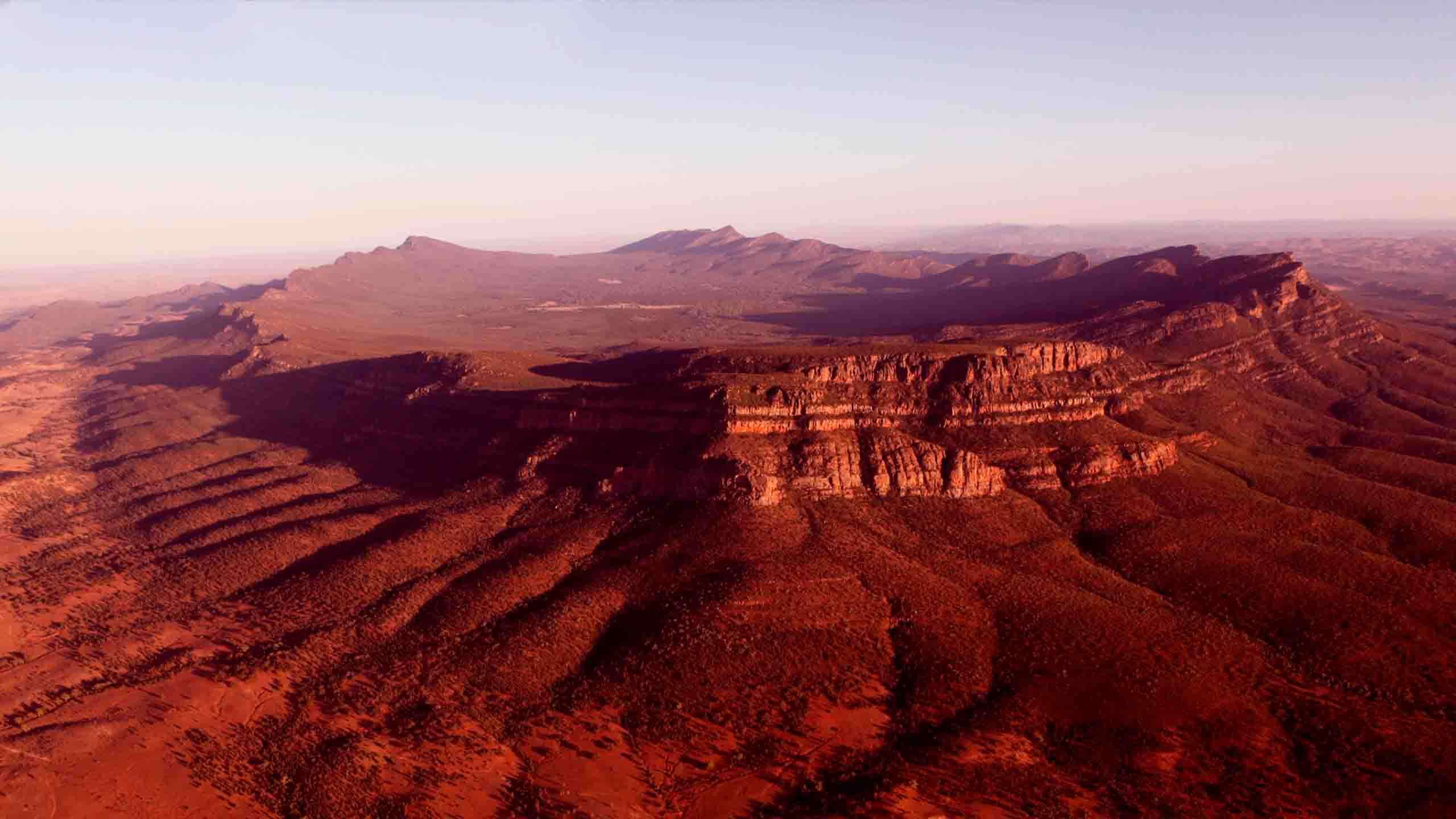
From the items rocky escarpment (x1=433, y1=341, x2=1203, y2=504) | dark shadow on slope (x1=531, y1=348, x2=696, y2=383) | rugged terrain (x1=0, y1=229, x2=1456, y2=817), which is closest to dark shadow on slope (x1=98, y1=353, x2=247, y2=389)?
rugged terrain (x1=0, y1=229, x2=1456, y2=817)

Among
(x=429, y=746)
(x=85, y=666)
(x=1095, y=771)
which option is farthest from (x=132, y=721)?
(x=1095, y=771)

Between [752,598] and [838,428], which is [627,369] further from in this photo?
[752,598]

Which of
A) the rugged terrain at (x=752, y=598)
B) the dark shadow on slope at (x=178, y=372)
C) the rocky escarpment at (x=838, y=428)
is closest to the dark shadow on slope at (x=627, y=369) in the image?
the rugged terrain at (x=752, y=598)

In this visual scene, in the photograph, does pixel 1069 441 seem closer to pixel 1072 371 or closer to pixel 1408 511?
pixel 1072 371

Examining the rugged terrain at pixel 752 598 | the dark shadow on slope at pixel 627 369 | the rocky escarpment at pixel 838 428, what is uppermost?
the dark shadow on slope at pixel 627 369

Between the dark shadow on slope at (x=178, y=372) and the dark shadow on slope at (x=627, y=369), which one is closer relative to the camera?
the dark shadow on slope at (x=627, y=369)

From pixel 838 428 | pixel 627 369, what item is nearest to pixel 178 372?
pixel 627 369

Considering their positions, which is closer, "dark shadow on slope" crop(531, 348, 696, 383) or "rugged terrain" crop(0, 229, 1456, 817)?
"rugged terrain" crop(0, 229, 1456, 817)

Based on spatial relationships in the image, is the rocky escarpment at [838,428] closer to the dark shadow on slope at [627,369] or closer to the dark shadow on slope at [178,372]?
the dark shadow on slope at [627,369]

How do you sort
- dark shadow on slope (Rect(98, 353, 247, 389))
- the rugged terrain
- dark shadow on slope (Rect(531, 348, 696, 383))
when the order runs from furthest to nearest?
1. dark shadow on slope (Rect(98, 353, 247, 389))
2. dark shadow on slope (Rect(531, 348, 696, 383))
3. the rugged terrain

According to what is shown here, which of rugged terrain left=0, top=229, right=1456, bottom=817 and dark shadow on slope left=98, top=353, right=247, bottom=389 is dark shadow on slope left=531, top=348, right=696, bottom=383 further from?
dark shadow on slope left=98, top=353, right=247, bottom=389
